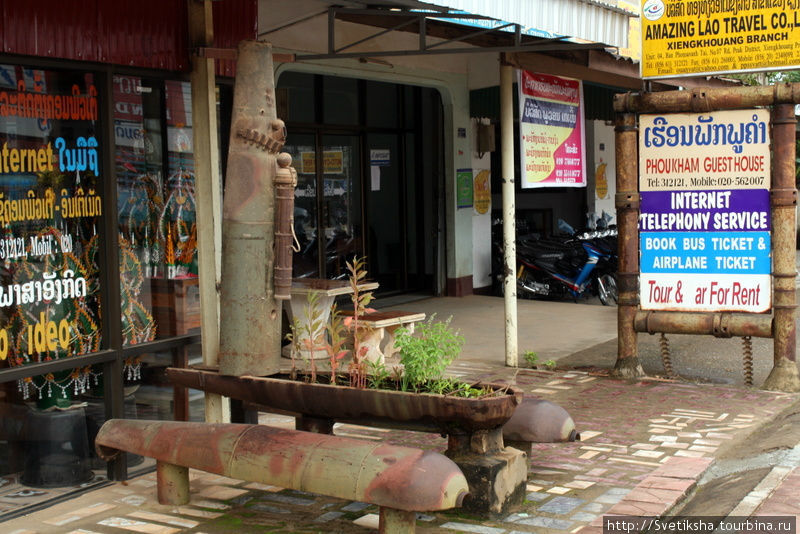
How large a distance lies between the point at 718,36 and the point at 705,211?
150cm

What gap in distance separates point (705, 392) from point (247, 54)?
4872mm

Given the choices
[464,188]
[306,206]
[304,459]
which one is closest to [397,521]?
[304,459]

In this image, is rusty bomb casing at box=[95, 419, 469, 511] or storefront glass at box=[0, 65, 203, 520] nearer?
rusty bomb casing at box=[95, 419, 469, 511]

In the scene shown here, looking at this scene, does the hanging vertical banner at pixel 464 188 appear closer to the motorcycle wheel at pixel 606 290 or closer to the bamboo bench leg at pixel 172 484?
the motorcycle wheel at pixel 606 290

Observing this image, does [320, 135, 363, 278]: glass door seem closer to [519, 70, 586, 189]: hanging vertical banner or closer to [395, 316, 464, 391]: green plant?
[519, 70, 586, 189]: hanging vertical banner

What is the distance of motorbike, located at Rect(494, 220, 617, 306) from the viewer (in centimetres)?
1351

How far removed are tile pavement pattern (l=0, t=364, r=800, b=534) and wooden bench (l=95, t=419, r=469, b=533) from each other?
30cm

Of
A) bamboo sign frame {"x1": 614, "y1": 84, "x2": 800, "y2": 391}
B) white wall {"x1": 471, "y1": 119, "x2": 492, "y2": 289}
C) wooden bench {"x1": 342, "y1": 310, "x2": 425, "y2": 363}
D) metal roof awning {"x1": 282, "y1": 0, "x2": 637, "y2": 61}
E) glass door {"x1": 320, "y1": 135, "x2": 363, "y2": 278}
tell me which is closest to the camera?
metal roof awning {"x1": 282, "y1": 0, "x2": 637, "y2": 61}

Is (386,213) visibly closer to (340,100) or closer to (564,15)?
(340,100)

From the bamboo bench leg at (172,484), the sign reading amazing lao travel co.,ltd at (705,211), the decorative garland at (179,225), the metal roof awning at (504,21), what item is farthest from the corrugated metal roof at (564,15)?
the bamboo bench leg at (172,484)

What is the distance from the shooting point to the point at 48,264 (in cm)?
551

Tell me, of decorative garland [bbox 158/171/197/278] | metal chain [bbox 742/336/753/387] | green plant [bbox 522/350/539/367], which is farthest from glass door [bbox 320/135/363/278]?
decorative garland [bbox 158/171/197/278]

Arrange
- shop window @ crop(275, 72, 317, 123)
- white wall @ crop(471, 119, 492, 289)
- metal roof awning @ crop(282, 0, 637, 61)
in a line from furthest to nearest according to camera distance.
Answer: white wall @ crop(471, 119, 492, 289) < shop window @ crop(275, 72, 317, 123) < metal roof awning @ crop(282, 0, 637, 61)

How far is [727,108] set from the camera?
8.11m
